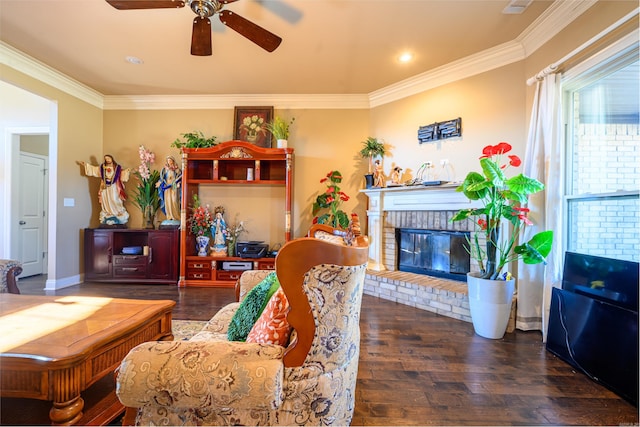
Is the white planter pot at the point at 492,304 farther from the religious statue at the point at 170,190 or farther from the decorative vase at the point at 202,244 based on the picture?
the religious statue at the point at 170,190

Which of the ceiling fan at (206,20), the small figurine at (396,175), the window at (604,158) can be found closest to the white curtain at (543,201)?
the window at (604,158)

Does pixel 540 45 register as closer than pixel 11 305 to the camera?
No

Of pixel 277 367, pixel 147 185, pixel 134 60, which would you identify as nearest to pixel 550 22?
pixel 277 367

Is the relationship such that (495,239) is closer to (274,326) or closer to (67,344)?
(274,326)

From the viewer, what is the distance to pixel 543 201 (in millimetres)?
2342

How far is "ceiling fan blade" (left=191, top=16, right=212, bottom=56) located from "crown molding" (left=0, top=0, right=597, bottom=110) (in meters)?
1.97

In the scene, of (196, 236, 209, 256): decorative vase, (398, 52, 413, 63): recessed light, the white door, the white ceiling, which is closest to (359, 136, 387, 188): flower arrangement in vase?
the white ceiling

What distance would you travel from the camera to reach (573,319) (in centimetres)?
190

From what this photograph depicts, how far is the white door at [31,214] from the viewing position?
4.21m

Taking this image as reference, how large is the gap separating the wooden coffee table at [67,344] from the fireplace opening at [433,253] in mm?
2772

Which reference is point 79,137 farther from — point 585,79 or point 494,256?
point 585,79

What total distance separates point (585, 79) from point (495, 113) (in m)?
0.80

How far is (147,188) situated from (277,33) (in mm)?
2868

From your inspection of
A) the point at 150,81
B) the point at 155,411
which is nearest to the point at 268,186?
the point at 150,81
